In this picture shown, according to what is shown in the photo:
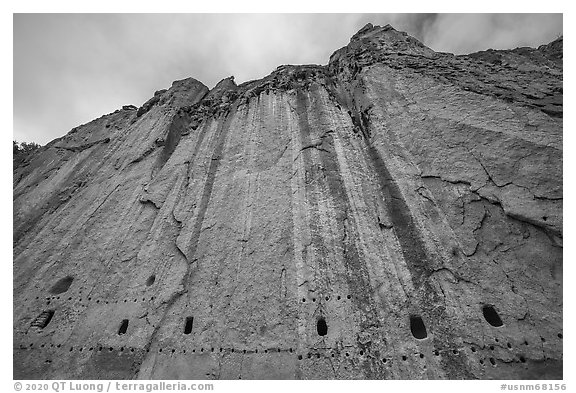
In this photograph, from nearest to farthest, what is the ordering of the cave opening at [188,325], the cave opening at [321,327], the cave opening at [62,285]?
the cave opening at [321,327]
the cave opening at [188,325]
the cave opening at [62,285]

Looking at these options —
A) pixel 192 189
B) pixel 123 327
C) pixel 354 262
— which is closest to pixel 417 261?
pixel 354 262

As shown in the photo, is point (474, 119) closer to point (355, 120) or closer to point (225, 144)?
point (355, 120)

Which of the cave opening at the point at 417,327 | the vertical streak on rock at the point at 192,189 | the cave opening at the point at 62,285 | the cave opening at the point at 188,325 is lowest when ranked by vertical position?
the cave opening at the point at 417,327

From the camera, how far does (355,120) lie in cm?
1150

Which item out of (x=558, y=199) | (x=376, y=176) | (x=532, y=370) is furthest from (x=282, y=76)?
(x=532, y=370)

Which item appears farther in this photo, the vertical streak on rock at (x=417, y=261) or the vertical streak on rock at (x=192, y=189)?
the vertical streak on rock at (x=192, y=189)

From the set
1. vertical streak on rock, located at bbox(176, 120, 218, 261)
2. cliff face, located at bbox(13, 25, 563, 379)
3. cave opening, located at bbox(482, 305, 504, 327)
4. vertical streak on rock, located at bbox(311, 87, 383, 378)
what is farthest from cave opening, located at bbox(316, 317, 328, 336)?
vertical streak on rock, located at bbox(176, 120, 218, 261)

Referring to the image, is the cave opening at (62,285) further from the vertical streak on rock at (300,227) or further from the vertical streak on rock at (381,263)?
the vertical streak on rock at (381,263)

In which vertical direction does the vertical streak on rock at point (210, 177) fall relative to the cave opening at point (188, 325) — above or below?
above

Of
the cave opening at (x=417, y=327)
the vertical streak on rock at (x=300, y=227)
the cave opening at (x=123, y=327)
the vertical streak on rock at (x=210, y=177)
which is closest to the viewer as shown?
the cave opening at (x=417, y=327)

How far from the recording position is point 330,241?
321 inches

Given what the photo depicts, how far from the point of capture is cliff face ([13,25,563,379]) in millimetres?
6457

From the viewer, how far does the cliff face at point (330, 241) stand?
6.46 meters

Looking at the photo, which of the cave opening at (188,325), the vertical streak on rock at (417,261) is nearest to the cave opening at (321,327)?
the vertical streak on rock at (417,261)
